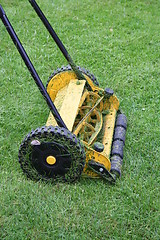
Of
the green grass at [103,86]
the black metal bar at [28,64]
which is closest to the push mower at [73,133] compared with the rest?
the black metal bar at [28,64]

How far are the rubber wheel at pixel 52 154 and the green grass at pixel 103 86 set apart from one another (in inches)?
4.1

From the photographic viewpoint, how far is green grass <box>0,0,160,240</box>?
102 inches

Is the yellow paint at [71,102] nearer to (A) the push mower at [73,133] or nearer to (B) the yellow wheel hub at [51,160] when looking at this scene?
(A) the push mower at [73,133]

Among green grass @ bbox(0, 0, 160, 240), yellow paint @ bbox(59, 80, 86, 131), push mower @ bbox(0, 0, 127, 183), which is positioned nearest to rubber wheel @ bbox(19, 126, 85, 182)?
push mower @ bbox(0, 0, 127, 183)

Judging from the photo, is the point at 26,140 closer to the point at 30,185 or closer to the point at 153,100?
the point at 30,185

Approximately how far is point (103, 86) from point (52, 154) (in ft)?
5.16

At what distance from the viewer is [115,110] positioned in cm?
344

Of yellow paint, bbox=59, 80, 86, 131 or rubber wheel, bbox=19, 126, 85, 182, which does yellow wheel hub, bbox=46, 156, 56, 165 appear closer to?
rubber wheel, bbox=19, 126, 85, 182

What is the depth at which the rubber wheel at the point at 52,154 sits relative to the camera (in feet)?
8.57

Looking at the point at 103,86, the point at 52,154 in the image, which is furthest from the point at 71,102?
the point at 103,86

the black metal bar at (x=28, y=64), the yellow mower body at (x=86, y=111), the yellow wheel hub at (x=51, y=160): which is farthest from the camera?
the yellow mower body at (x=86, y=111)

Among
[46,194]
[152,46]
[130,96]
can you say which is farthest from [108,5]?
[46,194]

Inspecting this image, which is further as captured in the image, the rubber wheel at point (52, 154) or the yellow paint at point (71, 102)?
the yellow paint at point (71, 102)

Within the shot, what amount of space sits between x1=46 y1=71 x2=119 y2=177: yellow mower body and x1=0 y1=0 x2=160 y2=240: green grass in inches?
8.5
